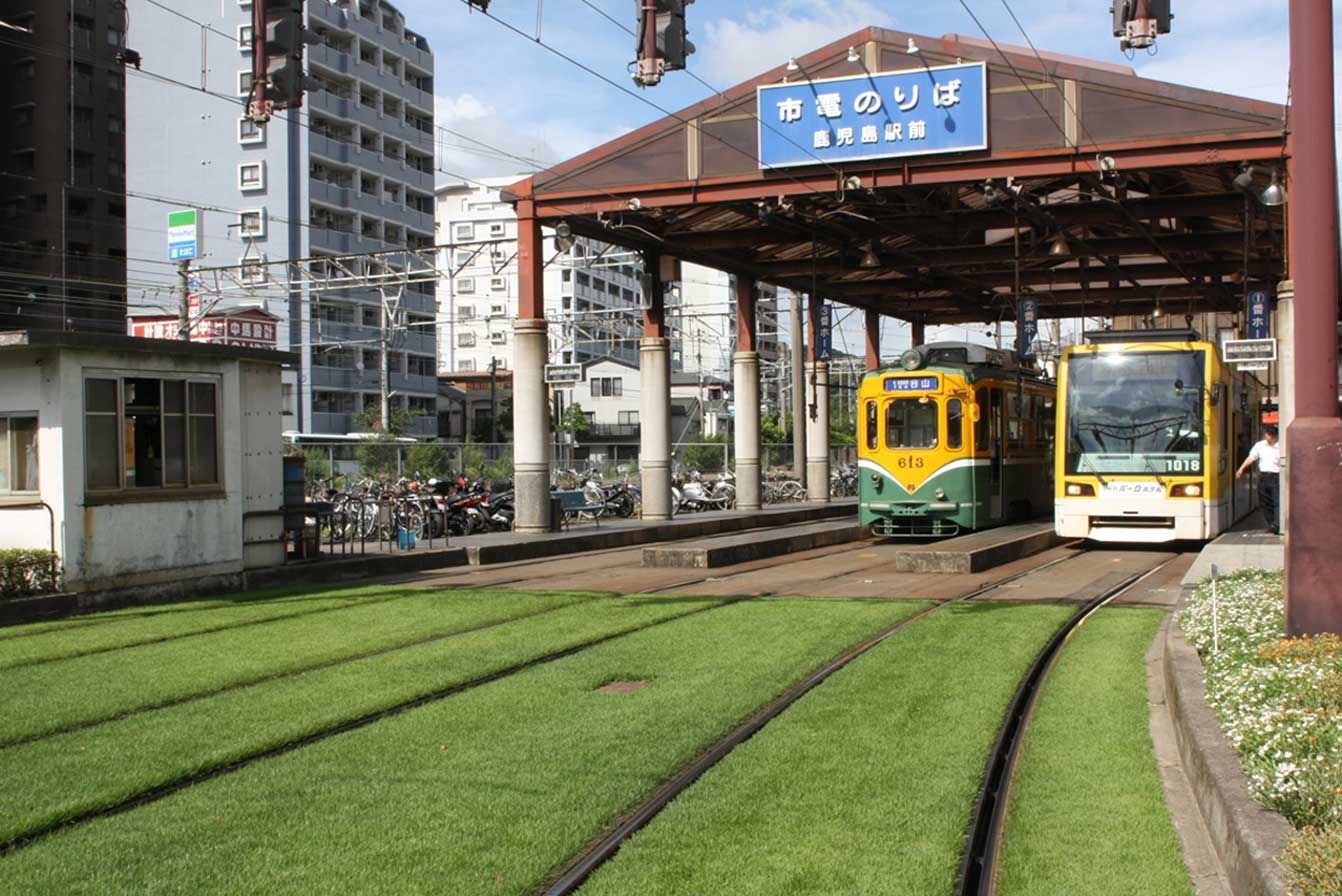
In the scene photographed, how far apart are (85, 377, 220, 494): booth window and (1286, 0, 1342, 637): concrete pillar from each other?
11.5 m

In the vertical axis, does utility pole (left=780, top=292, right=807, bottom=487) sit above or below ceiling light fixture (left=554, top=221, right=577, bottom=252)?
below

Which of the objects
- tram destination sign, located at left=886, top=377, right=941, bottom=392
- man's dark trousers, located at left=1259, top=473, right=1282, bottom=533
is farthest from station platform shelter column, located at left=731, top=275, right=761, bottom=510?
man's dark trousers, located at left=1259, top=473, right=1282, bottom=533

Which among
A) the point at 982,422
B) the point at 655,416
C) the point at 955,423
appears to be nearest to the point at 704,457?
the point at 655,416

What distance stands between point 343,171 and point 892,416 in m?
50.2

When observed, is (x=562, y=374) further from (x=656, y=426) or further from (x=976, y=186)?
(x=976, y=186)

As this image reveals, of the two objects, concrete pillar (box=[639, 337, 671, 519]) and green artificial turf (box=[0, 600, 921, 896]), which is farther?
concrete pillar (box=[639, 337, 671, 519])

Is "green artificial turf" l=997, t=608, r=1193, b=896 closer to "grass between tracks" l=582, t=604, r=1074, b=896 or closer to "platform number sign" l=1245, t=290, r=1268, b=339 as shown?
"grass between tracks" l=582, t=604, r=1074, b=896

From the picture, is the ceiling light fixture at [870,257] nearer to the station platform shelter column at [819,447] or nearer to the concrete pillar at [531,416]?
the station platform shelter column at [819,447]

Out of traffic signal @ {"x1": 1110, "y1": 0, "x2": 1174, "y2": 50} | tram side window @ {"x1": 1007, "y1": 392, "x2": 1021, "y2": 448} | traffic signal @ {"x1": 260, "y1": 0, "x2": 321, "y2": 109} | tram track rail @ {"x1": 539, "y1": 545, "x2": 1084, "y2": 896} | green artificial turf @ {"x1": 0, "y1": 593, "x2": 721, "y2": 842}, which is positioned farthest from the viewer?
tram side window @ {"x1": 1007, "y1": 392, "x2": 1021, "y2": 448}

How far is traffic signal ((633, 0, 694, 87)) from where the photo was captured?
35.8 feet

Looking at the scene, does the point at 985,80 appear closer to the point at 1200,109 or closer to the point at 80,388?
the point at 1200,109

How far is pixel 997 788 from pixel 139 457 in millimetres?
11127

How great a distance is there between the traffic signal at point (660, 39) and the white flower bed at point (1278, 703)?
19.5 feet

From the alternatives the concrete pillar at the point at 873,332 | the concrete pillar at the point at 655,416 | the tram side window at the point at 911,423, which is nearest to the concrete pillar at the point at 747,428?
the concrete pillar at the point at 655,416
